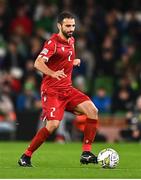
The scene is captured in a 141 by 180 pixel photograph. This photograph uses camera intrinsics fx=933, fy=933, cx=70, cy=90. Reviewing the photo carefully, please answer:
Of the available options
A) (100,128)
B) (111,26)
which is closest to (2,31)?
(111,26)

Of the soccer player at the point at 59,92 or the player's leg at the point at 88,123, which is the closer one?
the soccer player at the point at 59,92

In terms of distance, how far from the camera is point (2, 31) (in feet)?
85.6

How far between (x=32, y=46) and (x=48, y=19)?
145cm

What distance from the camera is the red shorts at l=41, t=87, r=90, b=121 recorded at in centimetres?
1344

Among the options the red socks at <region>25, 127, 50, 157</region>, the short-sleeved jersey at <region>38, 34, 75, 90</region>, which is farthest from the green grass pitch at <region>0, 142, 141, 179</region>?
the short-sleeved jersey at <region>38, 34, 75, 90</region>

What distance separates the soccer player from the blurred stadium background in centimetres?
824

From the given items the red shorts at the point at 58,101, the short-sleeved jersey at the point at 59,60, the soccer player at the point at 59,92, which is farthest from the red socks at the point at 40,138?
the short-sleeved jersey at the point at 59,60

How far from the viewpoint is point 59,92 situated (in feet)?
44.8

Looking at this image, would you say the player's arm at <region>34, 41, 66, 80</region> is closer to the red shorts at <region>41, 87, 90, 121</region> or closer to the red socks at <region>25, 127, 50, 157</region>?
the red shorts at <region>41, 87, 90, 121</region>

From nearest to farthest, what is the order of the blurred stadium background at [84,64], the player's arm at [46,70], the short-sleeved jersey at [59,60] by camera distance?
the player's arm at [46,70]
the short-sleeved jersey at [59,60]
the blurred stadium background at [84,64]

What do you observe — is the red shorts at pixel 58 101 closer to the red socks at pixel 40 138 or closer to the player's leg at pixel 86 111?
the player's leg at pixel 86 111

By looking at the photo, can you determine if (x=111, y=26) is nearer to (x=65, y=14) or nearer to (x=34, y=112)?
(x=34, y=112)

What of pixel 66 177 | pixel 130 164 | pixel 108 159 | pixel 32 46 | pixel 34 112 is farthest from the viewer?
pixel 32 46

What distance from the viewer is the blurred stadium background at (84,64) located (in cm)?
2291
